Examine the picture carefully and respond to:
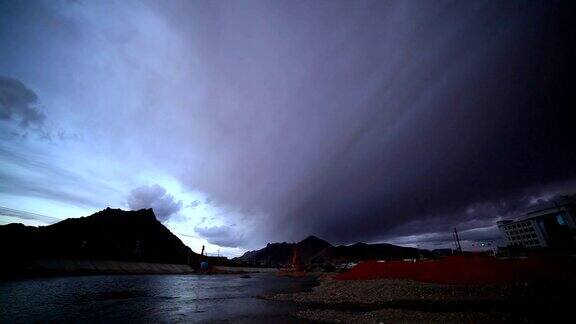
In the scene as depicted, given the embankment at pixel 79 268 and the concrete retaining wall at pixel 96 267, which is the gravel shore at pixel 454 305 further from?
the concrete retaining wall at pixel 96 267

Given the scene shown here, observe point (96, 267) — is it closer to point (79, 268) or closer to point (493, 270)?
point (79, 268)

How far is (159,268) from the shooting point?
4796 inches

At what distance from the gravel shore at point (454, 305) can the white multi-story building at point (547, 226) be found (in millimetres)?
120605

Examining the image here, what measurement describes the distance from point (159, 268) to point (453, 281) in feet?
431

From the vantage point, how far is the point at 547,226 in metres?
136

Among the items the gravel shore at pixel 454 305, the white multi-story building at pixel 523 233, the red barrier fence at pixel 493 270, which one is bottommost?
the gravel shore at pixel 454 305

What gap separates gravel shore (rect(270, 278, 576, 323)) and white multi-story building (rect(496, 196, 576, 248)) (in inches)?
4748

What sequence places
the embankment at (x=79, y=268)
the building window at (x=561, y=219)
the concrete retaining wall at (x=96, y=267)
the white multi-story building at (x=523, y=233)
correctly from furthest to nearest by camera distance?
the white multi-story building at (x=523, y=233) → the building window at (x=561, y=219) → the concrete retaining wall at (x=96, y=267) → the embankment at (x=79, y=268)

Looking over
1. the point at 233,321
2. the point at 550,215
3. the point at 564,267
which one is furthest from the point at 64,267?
the point at 550,215

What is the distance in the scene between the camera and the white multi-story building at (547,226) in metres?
123

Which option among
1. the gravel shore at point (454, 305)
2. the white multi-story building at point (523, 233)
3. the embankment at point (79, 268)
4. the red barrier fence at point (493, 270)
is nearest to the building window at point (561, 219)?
the white multi-story building at point (523, 233)

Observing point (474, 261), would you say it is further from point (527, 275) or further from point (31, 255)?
point (31, 255)

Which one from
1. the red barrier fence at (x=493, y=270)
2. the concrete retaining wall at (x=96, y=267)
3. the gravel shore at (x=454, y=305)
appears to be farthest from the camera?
the concrete retaining wall at (x=96, y=267)

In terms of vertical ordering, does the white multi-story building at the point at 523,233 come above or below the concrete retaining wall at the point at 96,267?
above
